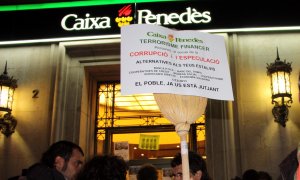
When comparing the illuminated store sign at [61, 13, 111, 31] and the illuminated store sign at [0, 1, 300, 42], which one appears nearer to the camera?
the illuminated store sign at [0, 1, 300, 42]

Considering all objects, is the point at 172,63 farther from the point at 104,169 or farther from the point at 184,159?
the point at 104,169

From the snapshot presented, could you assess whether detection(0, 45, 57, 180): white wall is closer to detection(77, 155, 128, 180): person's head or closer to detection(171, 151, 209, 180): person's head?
detection(171, 151, 209, 180): person's head

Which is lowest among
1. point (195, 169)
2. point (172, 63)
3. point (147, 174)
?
point (147, 174)

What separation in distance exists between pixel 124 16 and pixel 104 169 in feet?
16.2

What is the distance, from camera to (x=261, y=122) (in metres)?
6.54

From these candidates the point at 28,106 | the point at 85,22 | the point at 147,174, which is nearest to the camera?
the point at 147,174

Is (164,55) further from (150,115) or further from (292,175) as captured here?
(150,115)

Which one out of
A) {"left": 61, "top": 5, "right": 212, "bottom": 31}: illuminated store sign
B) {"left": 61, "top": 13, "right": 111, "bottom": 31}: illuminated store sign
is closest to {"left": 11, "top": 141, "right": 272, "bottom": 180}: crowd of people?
{"left": 61, "top": 5, "right": 212, "bottom": 31}: illuminated store sign

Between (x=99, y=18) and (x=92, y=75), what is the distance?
3.77 ft

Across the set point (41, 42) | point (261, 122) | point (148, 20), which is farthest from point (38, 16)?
point (261, 122)

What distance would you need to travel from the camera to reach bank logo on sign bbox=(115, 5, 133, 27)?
23.9 feet

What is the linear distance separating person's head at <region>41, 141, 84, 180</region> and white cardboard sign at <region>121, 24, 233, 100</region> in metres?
1.70

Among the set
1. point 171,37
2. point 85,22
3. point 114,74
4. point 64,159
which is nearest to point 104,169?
point 171,37

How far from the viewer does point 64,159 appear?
3.81m
